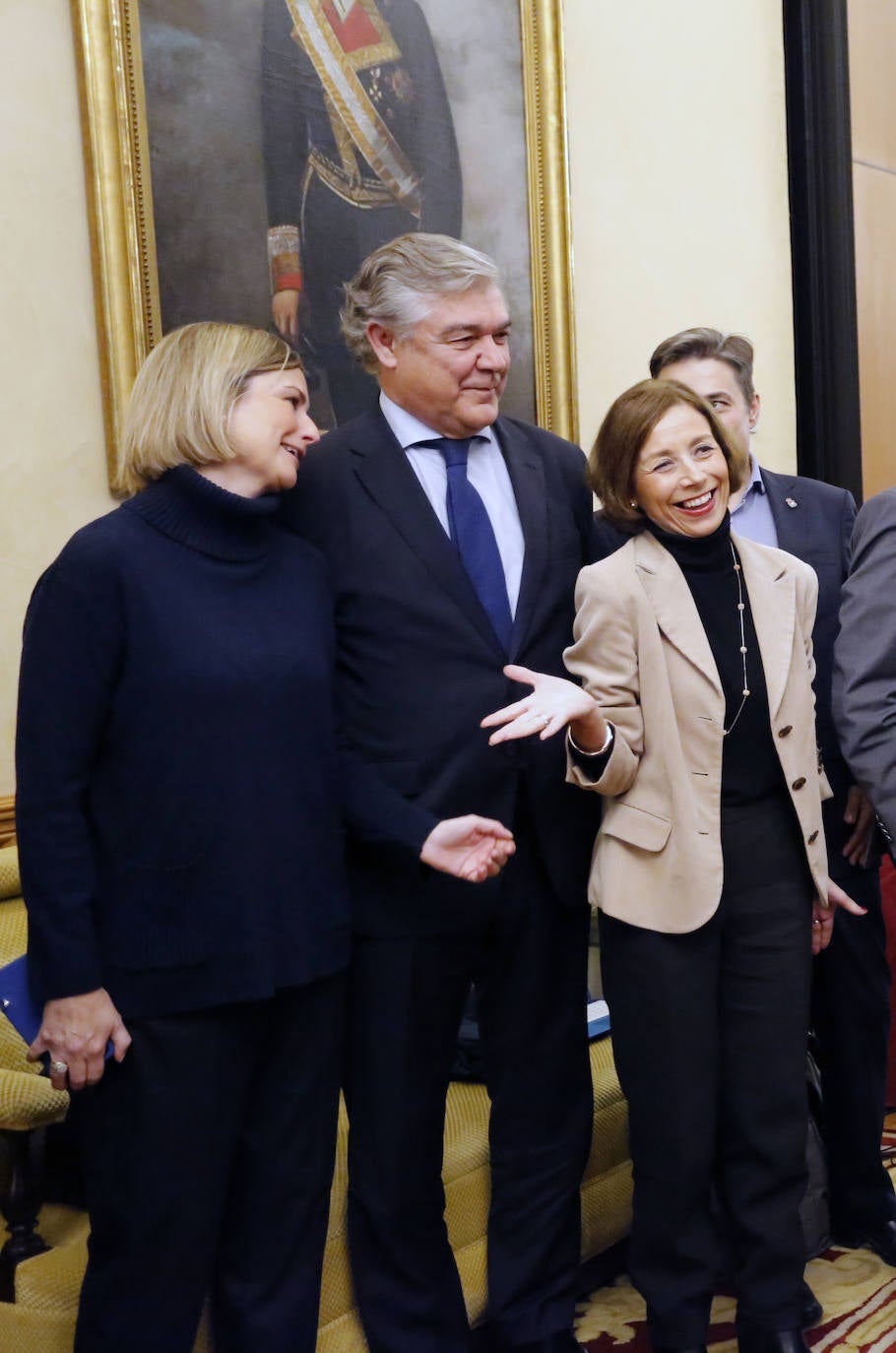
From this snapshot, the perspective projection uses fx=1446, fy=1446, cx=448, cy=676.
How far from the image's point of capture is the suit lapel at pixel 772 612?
242 cm

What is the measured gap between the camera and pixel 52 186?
297cm

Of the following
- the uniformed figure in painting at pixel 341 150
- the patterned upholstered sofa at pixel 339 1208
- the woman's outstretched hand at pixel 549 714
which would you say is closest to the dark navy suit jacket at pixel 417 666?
the woman's outstretched hand at pixel 549 714

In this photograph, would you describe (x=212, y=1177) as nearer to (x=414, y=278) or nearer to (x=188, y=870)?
(x=188, y=870)

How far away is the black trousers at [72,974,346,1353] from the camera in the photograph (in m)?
1.97

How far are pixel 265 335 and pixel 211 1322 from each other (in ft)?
4.86

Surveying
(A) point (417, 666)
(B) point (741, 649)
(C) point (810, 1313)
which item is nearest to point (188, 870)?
(A) point (417, 666)

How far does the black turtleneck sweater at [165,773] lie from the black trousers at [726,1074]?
24.5 inches

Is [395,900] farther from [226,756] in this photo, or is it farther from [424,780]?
[226,756]

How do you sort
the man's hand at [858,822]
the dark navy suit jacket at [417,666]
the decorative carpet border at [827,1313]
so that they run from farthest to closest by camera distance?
1. the man's hand at [858,822]
2. the decorative carpet border at [827,1313]
3. the dark navy suit jacket at [417,666]

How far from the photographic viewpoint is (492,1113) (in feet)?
8.43

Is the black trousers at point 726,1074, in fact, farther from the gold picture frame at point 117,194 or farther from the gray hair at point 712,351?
the gold picture frame at point 117,194

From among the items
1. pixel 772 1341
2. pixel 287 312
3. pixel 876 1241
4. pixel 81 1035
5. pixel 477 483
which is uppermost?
pixel 287 312

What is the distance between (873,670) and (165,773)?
1.29 metres

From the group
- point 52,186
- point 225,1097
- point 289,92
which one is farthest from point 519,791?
point 289,92
